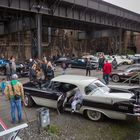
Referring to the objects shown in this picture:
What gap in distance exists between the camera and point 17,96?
24.6ft

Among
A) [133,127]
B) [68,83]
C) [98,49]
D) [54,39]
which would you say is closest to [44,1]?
[68,83]

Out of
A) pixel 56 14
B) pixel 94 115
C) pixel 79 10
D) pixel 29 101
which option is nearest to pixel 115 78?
pixel 29 101

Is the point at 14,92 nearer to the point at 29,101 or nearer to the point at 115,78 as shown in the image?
the point at 29,101

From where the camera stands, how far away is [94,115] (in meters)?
7.87

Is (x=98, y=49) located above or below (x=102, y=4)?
below

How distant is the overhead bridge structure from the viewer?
79.3ft

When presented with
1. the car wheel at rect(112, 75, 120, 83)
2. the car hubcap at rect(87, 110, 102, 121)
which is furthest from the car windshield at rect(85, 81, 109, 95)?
the car wheel at rect(112, 75, 120, 83)

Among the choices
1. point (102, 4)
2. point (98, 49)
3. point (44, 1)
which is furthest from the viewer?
point (98, 49)

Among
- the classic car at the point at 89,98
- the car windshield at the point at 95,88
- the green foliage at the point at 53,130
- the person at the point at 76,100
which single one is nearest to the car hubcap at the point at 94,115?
the classic car at the point at 89,98

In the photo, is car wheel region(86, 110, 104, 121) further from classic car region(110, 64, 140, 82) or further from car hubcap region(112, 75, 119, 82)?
car hubcap region(112, 75, 119, 82)

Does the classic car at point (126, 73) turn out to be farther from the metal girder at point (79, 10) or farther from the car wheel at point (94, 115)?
the metal girder at point (79, 10)

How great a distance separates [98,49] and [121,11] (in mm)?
18460

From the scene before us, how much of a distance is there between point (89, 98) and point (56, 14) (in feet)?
70.7

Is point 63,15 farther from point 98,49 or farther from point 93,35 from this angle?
point 98,49
